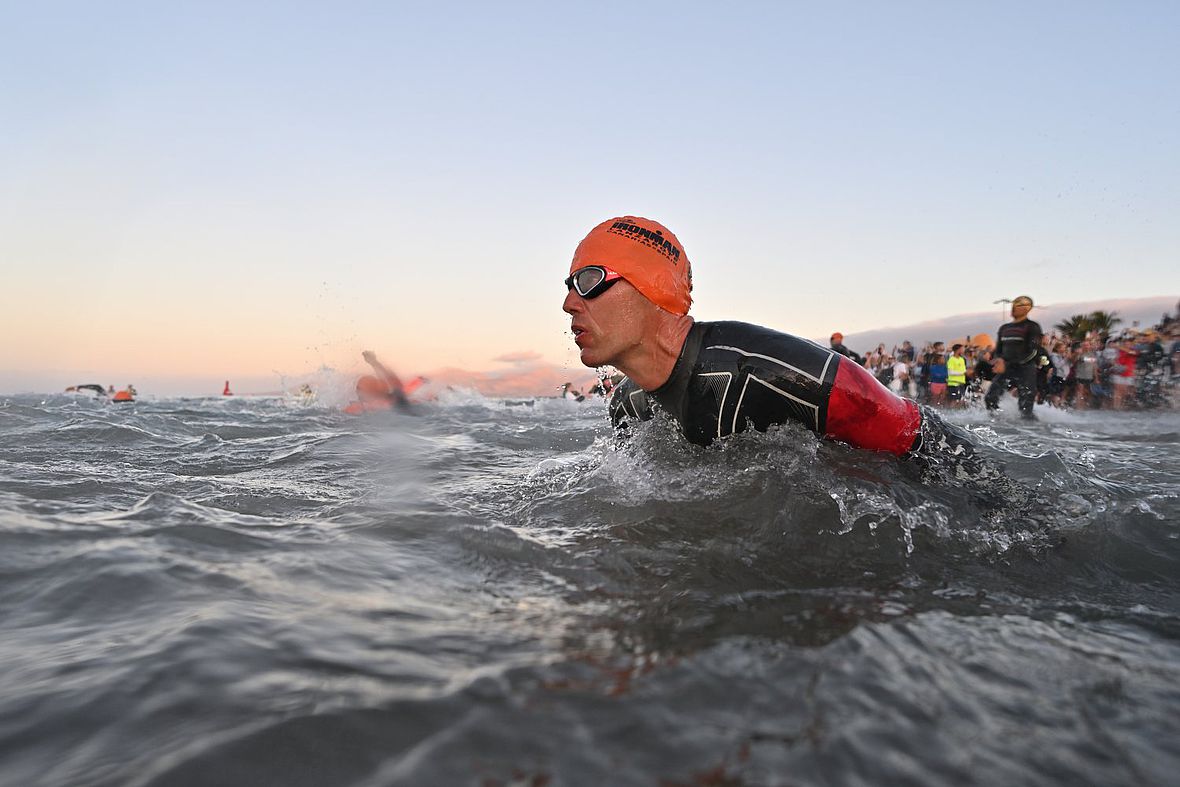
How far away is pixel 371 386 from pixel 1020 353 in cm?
1191

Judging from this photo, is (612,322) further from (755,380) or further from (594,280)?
(755,380)

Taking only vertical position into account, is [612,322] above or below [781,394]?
above

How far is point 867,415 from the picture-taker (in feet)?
10.0

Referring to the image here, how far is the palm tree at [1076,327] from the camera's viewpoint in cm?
5131

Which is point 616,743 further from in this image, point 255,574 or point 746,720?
point 255,574

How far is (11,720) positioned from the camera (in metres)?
1.22

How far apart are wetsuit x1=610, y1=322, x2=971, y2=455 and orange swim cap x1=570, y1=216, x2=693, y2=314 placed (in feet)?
0.83

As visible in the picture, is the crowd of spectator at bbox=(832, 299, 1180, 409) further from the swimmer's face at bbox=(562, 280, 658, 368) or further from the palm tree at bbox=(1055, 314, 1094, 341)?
the palm tree at bbox=(1055, 314, 1094, 341)

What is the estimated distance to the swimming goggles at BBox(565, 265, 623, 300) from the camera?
342cm

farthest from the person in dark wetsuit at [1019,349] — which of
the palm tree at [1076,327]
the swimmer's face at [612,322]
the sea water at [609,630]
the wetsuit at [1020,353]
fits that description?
the palm tree at [1076,327]

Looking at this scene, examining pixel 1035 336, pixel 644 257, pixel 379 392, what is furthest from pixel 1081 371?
pixel 644 257

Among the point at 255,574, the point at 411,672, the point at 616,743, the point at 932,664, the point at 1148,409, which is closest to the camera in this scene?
the point at 616,743

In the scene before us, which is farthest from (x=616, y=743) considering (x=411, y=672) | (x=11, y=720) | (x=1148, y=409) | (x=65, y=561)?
(x=1148, y=409)

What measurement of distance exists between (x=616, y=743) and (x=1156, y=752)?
1.04m
